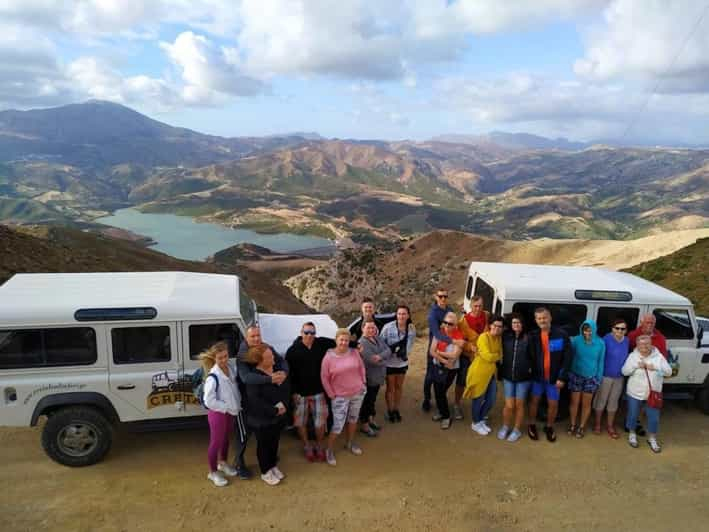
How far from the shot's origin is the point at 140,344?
6301 millimetres

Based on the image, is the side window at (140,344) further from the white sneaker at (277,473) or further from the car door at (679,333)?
the car door at (679,333)

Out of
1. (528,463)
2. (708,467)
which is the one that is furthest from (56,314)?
(708,467)

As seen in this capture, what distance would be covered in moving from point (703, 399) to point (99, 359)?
32.8 feet

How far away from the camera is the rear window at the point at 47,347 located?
6008 millimetres

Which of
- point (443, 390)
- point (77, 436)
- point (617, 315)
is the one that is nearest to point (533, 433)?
point (443, 390)

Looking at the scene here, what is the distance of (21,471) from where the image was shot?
6.31 metres

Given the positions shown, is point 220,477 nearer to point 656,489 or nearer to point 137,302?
point 137,302

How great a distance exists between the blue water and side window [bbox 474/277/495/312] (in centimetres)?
11124

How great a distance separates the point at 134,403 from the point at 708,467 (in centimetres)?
844

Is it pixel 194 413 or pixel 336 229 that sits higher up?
pixel 194 413

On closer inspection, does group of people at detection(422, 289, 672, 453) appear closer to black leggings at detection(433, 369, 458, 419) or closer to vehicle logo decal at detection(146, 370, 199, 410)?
black leggings at detection(433, 369, 458, 419)

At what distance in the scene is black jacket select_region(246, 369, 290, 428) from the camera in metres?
5.73

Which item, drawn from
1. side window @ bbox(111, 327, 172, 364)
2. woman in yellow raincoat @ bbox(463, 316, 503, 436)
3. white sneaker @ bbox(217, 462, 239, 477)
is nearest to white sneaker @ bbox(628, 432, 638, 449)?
woman in yellow raincoat @ bbox(463, 316, 503, 436)

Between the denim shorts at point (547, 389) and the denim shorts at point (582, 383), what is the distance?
0.33 metres
